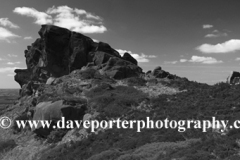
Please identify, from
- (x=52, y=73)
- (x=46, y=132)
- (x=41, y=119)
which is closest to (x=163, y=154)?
(x=46, y=132)

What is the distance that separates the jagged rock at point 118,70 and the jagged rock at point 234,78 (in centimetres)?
2009

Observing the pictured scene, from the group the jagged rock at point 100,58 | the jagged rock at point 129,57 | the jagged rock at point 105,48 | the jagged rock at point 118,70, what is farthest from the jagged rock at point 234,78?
the jagged rock at point 129,57

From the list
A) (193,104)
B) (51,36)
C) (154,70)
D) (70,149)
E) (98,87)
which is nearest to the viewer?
(70,149)

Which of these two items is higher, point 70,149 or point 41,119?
point 41,119

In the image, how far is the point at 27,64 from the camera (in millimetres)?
67375

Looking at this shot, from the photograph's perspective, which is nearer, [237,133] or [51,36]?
[237,133]

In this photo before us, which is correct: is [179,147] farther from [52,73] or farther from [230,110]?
[52,73]

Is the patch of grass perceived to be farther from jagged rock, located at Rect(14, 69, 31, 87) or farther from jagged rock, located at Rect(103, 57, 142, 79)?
jagged rock, located at Rect(14, 69, 31, 87)

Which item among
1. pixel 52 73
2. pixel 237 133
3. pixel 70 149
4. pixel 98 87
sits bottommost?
pixel 70 149

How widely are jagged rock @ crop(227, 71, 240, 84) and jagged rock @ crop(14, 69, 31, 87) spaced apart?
61558mm

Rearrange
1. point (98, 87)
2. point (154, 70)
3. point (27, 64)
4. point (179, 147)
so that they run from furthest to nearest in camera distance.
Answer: point (27, 64) < point (154, 70) < point (98, 87) < point (179, 147)

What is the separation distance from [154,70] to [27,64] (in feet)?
146

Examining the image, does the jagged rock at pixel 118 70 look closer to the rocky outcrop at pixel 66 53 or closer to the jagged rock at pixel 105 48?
the rocky outcrop at pixel 66 53

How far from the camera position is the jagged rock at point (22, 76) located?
69.0 metres
